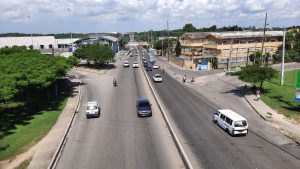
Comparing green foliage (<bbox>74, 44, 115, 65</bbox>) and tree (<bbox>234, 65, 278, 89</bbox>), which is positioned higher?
green foliage (<bbox>74, 44, 115, 65</bbox>)

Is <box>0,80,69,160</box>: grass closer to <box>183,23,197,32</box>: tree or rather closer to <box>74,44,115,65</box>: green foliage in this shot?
<box>74,44,115,65</box>: green foliage

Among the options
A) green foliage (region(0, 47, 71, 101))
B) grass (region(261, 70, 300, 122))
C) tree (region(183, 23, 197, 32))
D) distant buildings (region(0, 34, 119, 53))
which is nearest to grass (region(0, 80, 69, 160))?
green foliage (region(0, 47, 71, 101))

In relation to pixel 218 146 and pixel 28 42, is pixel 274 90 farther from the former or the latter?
pixel 28 42

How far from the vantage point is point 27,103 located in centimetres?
4906

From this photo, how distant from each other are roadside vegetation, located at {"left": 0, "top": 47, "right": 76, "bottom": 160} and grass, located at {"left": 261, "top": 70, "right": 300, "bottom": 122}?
1115 inches

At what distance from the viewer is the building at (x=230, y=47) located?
310ft

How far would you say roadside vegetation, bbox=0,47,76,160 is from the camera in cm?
3428

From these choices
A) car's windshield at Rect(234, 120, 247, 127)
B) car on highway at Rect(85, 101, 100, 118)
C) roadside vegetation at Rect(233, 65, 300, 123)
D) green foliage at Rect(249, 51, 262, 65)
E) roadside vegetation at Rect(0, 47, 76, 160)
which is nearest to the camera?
car's windshield at Rect(234, 120, 247, 127)

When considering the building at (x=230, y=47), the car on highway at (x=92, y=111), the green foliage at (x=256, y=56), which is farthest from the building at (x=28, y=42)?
the car on highway at (x=92, y=111)

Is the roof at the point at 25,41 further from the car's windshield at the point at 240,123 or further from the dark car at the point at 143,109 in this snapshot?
the car's windshield at the point at 240,123

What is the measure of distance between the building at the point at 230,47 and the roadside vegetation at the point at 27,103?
5083cm

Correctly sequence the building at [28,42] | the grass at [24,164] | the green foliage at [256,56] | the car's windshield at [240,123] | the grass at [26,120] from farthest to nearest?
1. the building at [28,42]
2. the green foliage at [256,56]
3. the grass at [26,120]
4. the car's windshield at [240,123]
5. the grass at [24,164]

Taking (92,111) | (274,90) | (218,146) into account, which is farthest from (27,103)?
(274,90)

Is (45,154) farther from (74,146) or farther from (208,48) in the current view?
(208,48)
